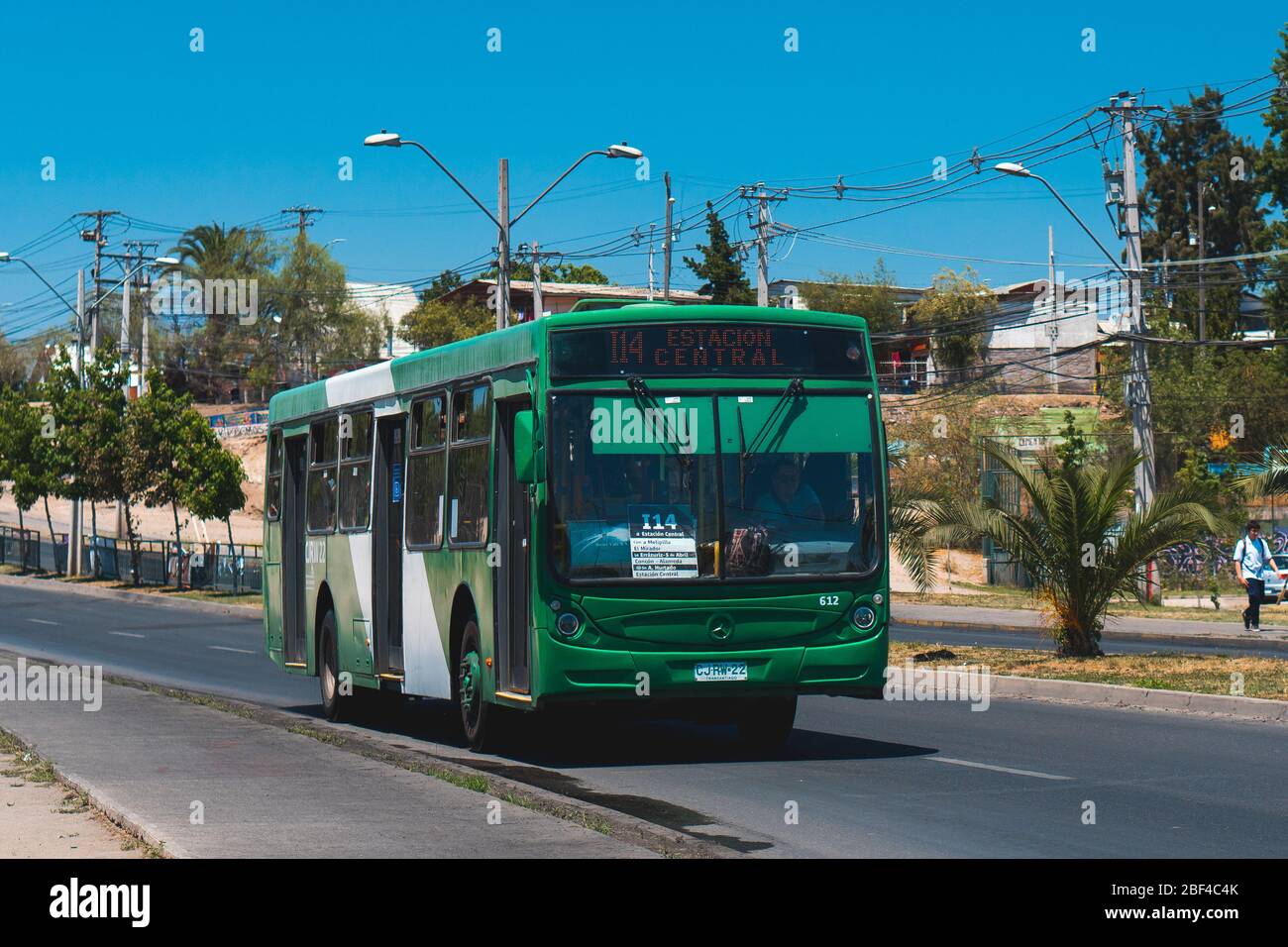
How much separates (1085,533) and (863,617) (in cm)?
873

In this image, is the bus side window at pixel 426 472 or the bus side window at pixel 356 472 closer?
the bus side window at pixel 426 472

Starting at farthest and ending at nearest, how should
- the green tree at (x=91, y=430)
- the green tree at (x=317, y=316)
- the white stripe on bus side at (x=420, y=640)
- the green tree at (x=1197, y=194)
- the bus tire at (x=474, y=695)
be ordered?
1. the green tree at (x=317, y=316)
2. the green tree at (x=1197, y=194)
3. the green tree at (x=91, y=430)
4. the white stripe on bus side at (x=420, y=640)
5. the bus tire at (x=474, y=695)

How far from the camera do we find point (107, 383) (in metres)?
61.3

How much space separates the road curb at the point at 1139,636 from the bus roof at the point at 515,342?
12.2 meters

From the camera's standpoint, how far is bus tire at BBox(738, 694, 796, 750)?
14.9 m

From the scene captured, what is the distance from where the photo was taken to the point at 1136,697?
18.2 meters

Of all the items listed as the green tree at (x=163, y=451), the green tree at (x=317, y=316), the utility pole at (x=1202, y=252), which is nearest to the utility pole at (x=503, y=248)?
the green tree at (x=163, y=451)

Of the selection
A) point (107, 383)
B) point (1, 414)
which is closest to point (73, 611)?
point (107, 383)

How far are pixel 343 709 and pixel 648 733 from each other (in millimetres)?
3687


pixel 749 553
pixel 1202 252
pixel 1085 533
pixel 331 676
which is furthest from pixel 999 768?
pixel 1202 252

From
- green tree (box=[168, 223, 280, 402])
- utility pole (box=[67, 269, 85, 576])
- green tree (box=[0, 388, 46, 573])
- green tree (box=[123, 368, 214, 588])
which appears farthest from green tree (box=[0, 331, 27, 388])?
green tree (box=[123, 368, 214, 588])

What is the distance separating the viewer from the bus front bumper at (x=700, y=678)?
42.4ft

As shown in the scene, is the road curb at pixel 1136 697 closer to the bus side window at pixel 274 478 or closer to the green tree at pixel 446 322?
the bus side window at pixel 274 478

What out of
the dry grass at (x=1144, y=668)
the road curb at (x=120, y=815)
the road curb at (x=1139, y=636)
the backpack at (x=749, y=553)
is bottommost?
the road curb at (x=1139, y=636)
